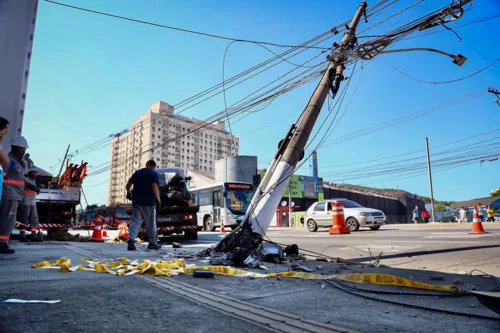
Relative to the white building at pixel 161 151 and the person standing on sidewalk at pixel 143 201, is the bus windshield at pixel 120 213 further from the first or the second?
the white building at pixel 161 151

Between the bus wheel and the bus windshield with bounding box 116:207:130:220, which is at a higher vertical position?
the bus windshield with bounding box 116:207:130:220

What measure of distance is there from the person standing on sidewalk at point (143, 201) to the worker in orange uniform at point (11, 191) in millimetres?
1985

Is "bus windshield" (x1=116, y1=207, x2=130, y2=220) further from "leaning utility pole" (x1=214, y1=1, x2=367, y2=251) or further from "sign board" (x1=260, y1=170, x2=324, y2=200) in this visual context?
"sign board" (x1=260, y1=170, x2=324, y2=200)

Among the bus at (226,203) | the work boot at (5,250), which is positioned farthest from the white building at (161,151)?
the work boot at (5,250)

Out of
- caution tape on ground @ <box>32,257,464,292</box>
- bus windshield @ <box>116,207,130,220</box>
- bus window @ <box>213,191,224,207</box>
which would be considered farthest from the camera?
bus windshield @ <box>116,207,130,220</box>

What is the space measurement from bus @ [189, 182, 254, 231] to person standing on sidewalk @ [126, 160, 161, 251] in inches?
566

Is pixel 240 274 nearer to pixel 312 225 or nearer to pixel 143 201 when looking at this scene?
pixel 143 201

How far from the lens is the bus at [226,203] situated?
71.7 feet

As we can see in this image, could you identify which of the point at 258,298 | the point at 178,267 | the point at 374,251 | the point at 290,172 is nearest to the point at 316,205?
the point at 374,251

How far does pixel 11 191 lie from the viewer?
5.71 meters

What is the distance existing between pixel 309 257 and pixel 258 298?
377 cm

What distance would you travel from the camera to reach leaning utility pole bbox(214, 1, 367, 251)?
227 inches

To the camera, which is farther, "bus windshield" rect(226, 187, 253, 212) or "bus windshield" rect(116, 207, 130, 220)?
"bus windshield" rect(116, 207, 130, 220)

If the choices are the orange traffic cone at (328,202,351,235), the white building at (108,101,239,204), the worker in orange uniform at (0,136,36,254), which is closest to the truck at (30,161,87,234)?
the worker in orange uniform at (0,136,36,254)
